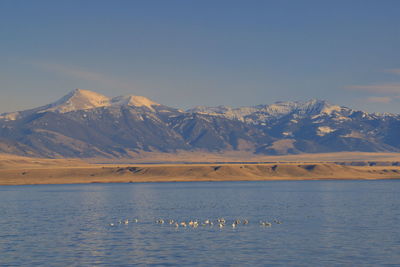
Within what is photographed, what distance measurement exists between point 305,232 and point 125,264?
28.3 m

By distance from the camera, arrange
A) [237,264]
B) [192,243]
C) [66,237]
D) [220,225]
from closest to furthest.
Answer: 1. [237,264]
2. [192,243]
3. [66,237]
4. [220,225]

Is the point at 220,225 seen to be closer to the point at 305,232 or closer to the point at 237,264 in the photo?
the point at 305,232

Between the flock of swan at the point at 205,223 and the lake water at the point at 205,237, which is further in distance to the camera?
the flock of swan at the point at 205,223

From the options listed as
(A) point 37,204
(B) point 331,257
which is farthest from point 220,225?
(A) point 37,204

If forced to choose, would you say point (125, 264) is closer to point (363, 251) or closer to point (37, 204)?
point (363, 251)

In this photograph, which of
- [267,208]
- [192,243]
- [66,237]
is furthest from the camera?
[267,208]

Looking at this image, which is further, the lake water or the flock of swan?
the flock of swan

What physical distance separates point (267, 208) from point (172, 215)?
2009 centimetres

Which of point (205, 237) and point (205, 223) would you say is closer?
point (205, 237)

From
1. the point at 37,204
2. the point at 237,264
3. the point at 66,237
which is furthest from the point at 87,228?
the point at 37,204

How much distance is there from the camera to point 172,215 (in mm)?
106812

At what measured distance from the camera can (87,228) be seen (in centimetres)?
8812

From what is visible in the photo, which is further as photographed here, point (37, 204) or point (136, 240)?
point (37, 204)

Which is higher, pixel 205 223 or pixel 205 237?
pixel 205 223
